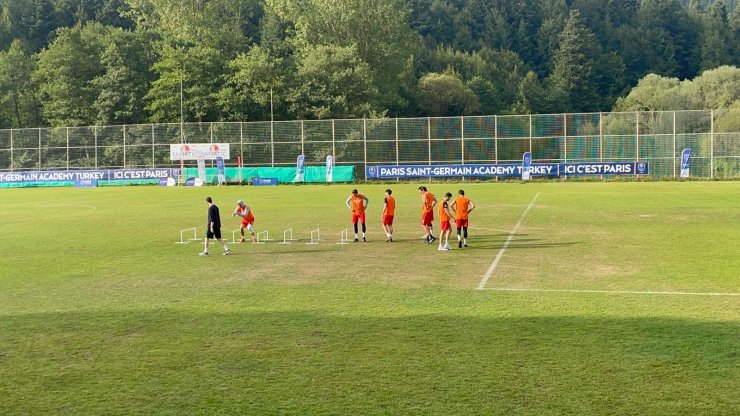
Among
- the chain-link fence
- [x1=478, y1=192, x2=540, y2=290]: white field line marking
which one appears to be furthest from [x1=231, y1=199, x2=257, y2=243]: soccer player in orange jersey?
the chain-link fence

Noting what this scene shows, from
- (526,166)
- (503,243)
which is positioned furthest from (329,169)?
(503,243)

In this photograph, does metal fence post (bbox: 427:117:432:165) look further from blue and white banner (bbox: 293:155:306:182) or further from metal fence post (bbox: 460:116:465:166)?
blue and white banner (bbox: 293:155:306:182)

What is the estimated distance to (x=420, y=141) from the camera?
61812mm

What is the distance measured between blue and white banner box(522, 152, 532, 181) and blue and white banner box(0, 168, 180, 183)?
27.0 metres

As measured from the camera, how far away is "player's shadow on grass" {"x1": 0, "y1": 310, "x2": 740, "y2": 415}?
8.29 m

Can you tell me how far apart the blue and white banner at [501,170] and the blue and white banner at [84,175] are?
16957 millimetres

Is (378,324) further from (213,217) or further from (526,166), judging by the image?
(526,166)

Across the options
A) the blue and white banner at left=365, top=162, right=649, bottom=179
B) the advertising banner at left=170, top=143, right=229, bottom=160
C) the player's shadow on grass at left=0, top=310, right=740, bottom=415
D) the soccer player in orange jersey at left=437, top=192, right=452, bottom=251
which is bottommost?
the player's shadow on grass at left=0, top=310, right=740, bottom=415

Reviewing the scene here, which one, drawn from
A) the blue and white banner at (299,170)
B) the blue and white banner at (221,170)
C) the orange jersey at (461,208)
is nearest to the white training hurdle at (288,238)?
the orange jersey at (461,208)

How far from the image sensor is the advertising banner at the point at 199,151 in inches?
2410

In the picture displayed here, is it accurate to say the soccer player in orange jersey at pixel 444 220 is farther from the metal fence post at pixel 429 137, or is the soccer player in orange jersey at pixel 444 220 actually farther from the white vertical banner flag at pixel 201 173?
the metal fence post at pixel 429 137

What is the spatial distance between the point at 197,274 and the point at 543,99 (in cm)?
10222

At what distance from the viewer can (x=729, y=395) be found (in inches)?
327

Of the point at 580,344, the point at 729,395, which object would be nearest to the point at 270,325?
the point at 580,344
